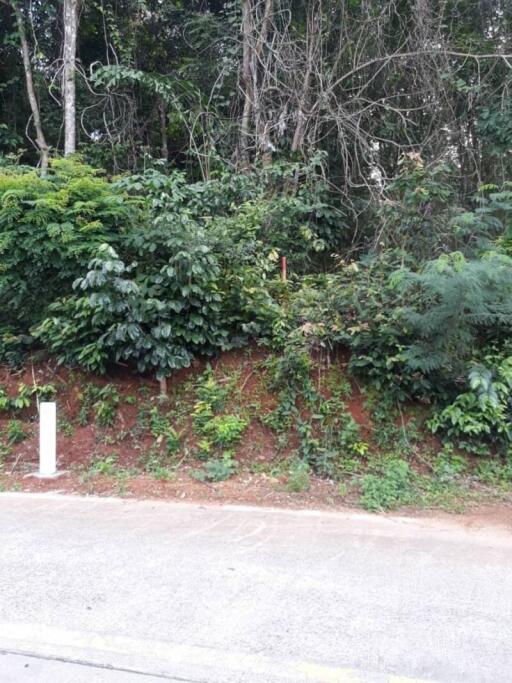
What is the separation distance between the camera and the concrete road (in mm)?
2910

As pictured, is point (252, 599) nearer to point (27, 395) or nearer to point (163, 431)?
Answer: point (163, 431)

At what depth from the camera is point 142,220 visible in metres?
8.20

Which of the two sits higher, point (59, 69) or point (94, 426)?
point (59, 69)

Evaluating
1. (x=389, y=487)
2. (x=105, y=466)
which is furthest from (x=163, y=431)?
(x=389, y=487)

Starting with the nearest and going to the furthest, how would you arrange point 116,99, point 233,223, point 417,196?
point 417,196 < point 233,223 < point 116,99

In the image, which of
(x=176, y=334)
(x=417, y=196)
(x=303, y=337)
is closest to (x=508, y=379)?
(x=303, y=337)

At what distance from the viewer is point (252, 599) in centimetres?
356

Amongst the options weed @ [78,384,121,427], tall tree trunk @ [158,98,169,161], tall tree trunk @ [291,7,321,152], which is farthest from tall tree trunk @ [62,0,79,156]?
weed @ [78,384,121,427]

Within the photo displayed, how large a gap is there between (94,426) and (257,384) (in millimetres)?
2393

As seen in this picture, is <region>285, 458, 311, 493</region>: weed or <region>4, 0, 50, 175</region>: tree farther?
<region>4, 0, 50, 175</region>: tree

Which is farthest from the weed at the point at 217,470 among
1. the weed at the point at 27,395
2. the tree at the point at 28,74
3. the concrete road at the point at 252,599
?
the tree at the point at 28,74

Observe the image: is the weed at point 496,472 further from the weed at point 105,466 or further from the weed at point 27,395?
the weed at point 27,395

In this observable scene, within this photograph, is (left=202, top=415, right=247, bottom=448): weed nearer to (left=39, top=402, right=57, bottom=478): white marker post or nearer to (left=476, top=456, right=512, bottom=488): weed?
→ (left=39, top=402, right=57, bottom=478): white marker post

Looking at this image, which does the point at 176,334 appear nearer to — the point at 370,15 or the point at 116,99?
the point at 116,99
